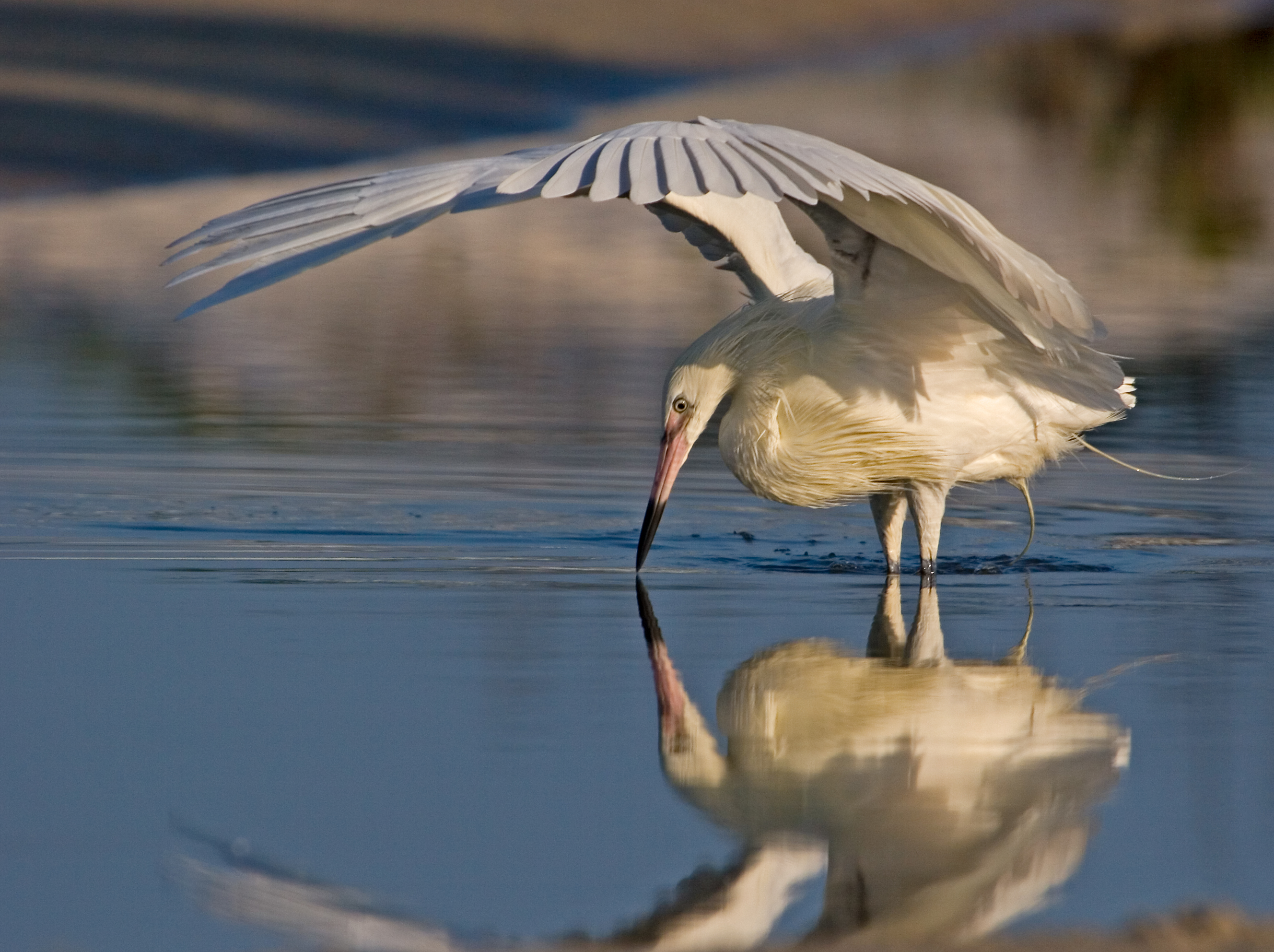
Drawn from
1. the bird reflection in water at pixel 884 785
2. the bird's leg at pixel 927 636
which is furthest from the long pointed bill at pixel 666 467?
the bird reflection in water at pixel 884 785

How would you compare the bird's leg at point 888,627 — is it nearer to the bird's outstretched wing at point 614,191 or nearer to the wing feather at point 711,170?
the bird's outstretched wing at point 614,191

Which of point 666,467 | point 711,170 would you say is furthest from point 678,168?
point 666,467

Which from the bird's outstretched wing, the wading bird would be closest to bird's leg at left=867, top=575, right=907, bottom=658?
the wading bird

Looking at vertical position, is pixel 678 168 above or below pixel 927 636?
above

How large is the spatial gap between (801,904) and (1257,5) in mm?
40833

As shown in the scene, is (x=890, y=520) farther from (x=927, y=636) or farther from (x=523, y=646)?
(x=523, y=646)

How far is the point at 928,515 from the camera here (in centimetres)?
644

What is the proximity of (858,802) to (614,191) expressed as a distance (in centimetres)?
136

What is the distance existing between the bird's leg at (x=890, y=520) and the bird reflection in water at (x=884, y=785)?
1136mm

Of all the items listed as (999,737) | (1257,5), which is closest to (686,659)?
(999,737)

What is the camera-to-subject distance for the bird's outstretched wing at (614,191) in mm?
4398

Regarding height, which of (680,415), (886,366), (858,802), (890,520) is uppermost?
(886,366)

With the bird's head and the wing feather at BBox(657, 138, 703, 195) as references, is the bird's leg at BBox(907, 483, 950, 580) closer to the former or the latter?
the bird's head

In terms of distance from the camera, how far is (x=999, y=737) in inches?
174
